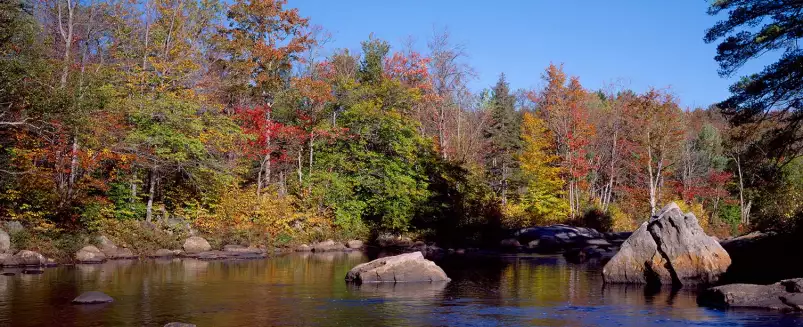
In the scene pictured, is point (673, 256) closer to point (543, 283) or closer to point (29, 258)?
point (543, 283)

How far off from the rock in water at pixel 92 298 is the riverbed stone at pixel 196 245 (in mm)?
15034

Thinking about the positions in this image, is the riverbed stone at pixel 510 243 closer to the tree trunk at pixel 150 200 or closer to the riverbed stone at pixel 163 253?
the riverbed stone at pixel 163 253

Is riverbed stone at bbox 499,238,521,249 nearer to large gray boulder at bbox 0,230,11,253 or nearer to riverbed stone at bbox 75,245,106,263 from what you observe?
riverbed stone at bbox 75,245,106,263

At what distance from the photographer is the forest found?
25859 mm

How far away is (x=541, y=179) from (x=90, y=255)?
32.4 meters

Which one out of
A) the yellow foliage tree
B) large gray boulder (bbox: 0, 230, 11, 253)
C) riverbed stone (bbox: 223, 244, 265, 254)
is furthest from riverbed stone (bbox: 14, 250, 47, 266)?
the yellow foliage tree

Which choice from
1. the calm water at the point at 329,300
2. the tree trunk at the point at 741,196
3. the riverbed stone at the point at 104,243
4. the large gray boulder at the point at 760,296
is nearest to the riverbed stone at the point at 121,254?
the riverbed stone at the point at 104,243

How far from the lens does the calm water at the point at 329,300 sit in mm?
15297

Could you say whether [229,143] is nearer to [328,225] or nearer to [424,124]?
[328,225]

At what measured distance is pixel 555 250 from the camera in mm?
38719

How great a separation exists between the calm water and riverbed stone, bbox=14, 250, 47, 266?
1.65 m

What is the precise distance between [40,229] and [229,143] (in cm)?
1060

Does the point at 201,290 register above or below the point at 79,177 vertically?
below

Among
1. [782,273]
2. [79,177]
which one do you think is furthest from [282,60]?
[782,273]
